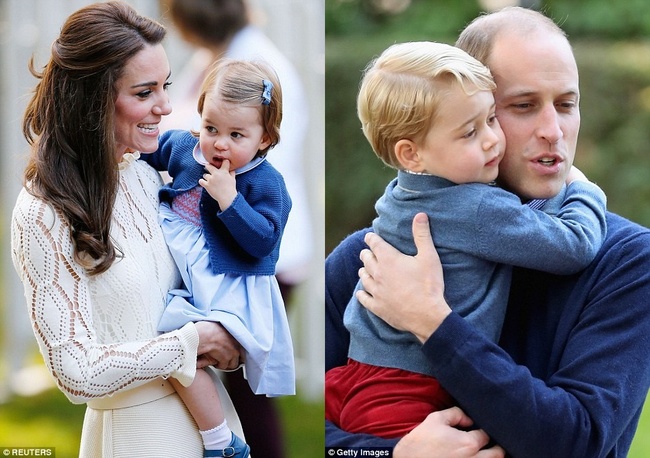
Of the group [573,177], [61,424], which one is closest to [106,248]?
[61,424]

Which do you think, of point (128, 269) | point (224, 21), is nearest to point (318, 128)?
point (224, 21)

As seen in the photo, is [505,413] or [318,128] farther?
[318,128]

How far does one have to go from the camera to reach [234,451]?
2.46 meters

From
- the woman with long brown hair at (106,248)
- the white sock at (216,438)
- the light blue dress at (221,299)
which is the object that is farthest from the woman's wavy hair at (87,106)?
the white sock at (216,438)

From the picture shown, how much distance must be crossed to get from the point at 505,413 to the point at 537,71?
871 millimetres

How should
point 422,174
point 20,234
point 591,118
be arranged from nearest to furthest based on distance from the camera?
point 20,234
point 422,174
point 591,118

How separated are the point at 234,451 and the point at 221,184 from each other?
0.73 m

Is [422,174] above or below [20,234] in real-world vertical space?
above

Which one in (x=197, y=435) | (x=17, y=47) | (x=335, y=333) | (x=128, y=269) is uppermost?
(x=17, y=47)

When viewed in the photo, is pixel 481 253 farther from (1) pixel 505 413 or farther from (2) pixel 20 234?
(2) pixel 20 234

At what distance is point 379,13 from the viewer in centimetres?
314

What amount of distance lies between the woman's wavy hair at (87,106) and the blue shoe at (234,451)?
604mm

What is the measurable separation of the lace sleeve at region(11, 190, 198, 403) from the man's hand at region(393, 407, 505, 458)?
2.25 feet

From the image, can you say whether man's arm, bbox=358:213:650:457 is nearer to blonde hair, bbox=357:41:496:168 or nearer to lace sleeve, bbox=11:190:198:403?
blonde hair, bbox=357:41:496:168
